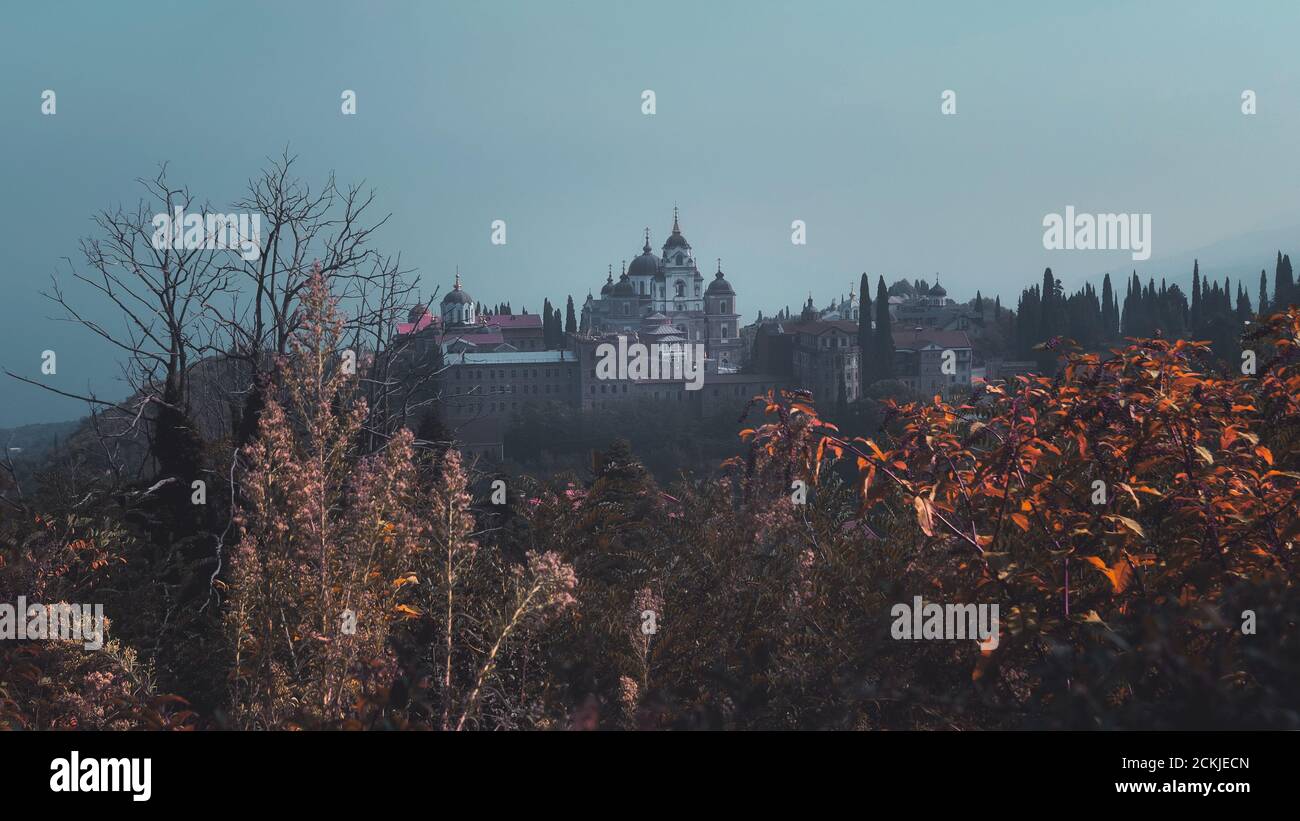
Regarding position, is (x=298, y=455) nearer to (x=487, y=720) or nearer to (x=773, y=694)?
(x=487, y=720)

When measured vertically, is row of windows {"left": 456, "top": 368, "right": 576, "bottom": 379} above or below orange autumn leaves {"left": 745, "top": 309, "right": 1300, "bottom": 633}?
above

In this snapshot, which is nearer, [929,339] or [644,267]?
[929,339]

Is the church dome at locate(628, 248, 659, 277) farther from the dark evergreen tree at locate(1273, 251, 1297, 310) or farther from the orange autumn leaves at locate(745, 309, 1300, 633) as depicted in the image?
the orange autumn leaves at locate(745, 309, 1300, 633)

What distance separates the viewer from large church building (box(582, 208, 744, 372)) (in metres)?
87.8

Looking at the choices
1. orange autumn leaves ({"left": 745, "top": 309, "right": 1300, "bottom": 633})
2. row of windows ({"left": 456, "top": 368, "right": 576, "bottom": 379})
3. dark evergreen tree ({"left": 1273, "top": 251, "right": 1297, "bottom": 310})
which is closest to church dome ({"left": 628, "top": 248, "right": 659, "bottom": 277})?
row of windows ({"left": 456, "top": 368, "right": 576, "bottom": 379})

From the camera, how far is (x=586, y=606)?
148 inches

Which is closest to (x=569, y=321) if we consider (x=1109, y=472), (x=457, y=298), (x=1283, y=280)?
(x=457, y=298)

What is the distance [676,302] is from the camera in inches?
3536

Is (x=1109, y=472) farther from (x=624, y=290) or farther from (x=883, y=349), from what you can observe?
(x=624, y=290)

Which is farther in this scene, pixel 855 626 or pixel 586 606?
pixel 586 606

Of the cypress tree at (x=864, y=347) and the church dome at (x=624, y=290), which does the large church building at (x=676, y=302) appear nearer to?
the church dome at (x=624, y=290)

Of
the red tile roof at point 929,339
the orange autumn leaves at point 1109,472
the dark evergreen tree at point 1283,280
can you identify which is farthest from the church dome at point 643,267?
the orange autumn leaves at point 1109,472
